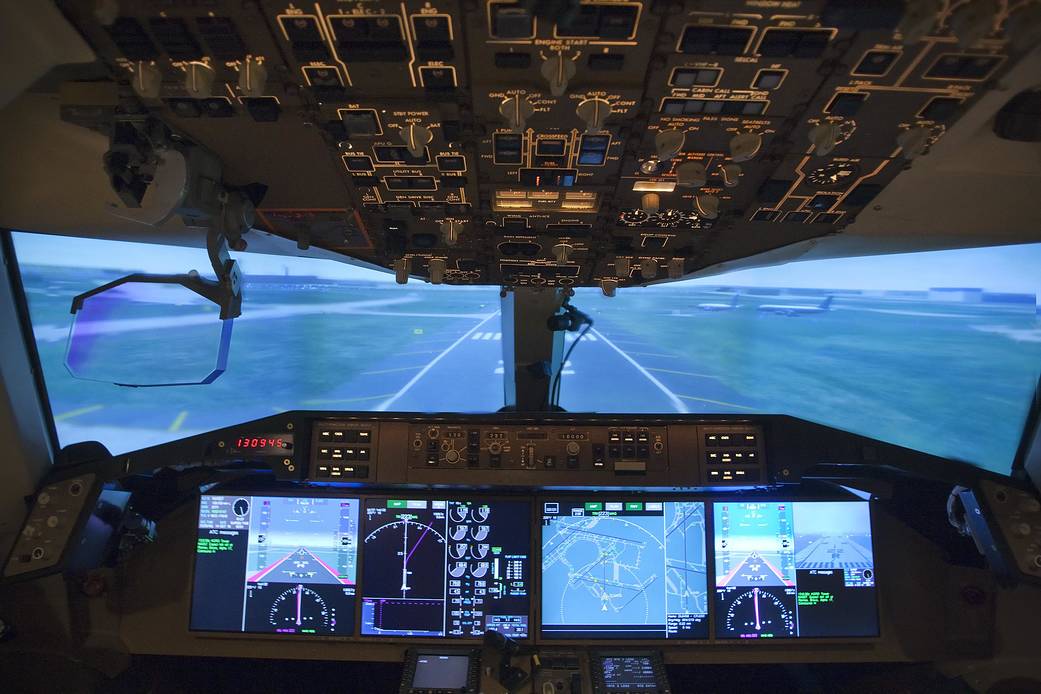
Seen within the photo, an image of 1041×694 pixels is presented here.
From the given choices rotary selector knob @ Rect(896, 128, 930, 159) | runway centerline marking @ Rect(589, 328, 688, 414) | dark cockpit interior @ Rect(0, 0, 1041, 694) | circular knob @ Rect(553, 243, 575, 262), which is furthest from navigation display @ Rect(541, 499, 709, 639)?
runway centerline marking @ Rect(589, 328, 688, 414)

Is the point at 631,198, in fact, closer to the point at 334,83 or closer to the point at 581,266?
the point at 581,266

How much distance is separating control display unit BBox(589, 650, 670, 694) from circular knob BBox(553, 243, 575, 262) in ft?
4.92

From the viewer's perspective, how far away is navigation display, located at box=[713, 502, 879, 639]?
2115 millimetres

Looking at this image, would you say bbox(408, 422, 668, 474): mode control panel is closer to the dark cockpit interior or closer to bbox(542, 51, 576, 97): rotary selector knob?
the dark cockpit interior

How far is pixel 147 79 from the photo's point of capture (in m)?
0.94

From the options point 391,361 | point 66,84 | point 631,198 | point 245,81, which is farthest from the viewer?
point 391,361

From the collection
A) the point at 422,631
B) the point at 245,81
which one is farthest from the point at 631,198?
the point at 422,631

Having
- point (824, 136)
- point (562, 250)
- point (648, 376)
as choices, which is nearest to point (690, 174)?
point (824, 136)

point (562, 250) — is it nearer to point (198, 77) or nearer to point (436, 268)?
point (436, 268)

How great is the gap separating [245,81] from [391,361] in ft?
9.44

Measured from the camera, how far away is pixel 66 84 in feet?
3.43

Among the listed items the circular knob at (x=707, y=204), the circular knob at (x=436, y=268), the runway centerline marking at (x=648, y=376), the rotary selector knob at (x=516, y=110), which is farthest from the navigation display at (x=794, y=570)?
the rotary selector knob at (x=516, y=110)

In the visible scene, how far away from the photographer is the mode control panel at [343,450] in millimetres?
2139

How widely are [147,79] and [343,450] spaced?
150 cm
